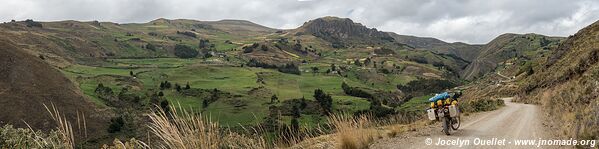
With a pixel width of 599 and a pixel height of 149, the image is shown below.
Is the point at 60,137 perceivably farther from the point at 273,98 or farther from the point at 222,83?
the point at 222,83

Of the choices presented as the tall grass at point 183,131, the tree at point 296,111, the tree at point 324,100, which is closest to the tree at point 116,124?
the tree at point 296,111

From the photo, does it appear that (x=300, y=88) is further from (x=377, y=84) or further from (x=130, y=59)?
(x=130, y=59)

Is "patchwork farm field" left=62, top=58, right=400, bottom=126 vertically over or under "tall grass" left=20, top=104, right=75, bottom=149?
under

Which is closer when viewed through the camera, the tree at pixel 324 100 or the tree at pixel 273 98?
the tree at pixel 324 100

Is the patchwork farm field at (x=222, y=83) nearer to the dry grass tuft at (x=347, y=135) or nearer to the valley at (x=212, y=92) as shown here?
the valley at (x=212, y=92)

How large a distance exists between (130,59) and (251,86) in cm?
8310

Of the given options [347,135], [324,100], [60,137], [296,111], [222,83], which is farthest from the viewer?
[222,83]

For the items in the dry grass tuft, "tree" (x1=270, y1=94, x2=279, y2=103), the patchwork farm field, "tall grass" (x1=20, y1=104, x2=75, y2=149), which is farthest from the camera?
"tree" (x1=270, y1=94, x2=279, y2=103)

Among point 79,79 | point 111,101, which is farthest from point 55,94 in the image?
point 79,79

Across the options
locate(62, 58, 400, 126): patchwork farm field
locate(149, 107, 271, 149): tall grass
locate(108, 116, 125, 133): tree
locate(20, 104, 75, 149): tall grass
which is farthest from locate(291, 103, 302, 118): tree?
locate(20, 104, 75, 149): tall grass

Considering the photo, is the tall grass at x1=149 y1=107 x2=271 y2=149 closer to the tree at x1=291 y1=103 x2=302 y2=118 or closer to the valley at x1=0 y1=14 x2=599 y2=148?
the valley at x1=0 y1=14 x2=599 y2=148

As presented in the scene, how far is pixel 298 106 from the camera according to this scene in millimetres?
109000

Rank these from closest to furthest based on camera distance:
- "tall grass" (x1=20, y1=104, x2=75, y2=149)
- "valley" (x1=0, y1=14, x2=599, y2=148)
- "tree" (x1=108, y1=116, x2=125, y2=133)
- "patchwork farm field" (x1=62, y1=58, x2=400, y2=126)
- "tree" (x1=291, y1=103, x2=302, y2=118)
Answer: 1. "tall grass" (x1=20, y1=104, x2=75, y2=149)
2. "valley" (x1=0, y1=14, x2=599, y2=148)
3. "tree" (x1=108, y1=116, x2=125, y2=133)
4. "tree" (x1=291, y1=103, x2=302, y2=118)
5. "patchwork farm field" (x1=62, y1=58, x2=400, y2=126)

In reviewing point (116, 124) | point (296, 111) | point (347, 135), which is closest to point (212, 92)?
point (296, 111)
